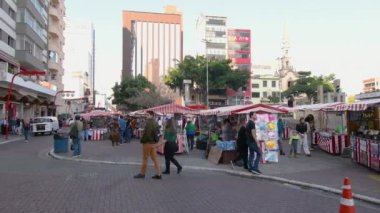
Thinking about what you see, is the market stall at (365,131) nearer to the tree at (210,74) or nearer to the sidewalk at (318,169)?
the sidewalk at (318,169)

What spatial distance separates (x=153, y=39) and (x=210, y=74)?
83600 millimetres

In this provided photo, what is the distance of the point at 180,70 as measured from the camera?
72062 mm

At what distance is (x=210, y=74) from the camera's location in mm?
72188

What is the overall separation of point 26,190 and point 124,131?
735 inches

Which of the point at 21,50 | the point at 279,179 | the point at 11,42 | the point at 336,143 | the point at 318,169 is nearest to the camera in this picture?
the point at 279,179

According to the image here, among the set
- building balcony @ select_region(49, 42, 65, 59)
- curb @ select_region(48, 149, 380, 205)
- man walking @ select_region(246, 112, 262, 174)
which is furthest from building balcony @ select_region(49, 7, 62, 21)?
man walking @ select_region(246, 112, 262, 174)

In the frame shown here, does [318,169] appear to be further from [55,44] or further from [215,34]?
[215,34]

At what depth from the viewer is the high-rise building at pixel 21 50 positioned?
4047 centimetres

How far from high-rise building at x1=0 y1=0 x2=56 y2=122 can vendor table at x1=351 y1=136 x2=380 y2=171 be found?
3034 centimetres

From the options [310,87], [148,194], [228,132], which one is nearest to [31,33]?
[228,132]

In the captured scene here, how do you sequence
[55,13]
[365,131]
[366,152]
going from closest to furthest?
[366,152], [365,131], [55,13]

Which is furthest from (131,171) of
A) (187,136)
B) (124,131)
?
(124,131)

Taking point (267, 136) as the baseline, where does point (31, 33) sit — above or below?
above

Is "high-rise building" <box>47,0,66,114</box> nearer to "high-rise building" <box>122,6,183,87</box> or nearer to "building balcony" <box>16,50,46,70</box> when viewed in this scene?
"building balcony" <box>16,50,46,70</box>
